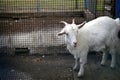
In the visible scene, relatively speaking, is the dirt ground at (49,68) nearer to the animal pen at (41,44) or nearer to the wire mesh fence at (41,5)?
the animal pen at (41,44)

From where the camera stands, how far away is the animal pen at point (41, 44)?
6133mm

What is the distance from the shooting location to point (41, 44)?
7.78 metres

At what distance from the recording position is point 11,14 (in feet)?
35.4

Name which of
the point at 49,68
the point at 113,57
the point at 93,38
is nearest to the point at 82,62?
the point at 93,38

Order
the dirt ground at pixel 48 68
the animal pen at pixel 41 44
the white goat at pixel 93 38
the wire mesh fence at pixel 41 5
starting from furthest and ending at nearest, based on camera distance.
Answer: the wire mesh fence at pixel 41 5 → the animal pen at pixel 41 44 → the dirt ground at pixel 48 68 → the white goat at pixel 93 38

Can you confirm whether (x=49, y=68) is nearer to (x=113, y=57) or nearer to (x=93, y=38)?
(x=93, y=38)

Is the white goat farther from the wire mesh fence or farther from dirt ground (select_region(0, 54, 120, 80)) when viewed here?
the wire mesh fence

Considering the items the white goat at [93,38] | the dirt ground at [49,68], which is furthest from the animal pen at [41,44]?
the white goat at [93,38]

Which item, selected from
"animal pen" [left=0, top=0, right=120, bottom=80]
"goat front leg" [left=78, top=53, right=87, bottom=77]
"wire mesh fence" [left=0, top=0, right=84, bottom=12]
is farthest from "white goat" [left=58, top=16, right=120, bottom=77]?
"wire mesh fence" [left=0, top=0, right=84, bottom=12]

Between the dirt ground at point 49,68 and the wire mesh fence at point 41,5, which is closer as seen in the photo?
the dirt ground at point 49,68

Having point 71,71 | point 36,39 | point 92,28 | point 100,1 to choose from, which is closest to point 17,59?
point 36,39

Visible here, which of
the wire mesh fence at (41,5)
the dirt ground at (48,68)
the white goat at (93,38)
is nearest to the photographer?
the white goat at (93,38)

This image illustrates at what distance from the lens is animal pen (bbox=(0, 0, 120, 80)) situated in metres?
6.13

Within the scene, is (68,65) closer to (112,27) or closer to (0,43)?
(112,27)
